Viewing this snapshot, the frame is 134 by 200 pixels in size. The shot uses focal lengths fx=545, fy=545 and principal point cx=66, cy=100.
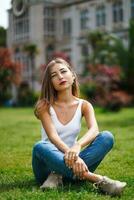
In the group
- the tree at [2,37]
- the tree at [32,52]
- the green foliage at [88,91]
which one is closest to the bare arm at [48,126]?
the green foliage at [88,91]

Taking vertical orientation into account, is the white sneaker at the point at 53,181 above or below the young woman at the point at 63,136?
below

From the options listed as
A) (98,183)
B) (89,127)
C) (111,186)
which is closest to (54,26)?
(89,127)

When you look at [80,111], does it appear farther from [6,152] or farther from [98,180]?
[6,152]

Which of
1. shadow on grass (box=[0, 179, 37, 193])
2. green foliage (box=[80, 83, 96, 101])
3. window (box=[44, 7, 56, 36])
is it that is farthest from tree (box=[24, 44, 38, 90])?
shadow on grass (box=[0, 179, 37, 193])

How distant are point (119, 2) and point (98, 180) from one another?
38.7 m

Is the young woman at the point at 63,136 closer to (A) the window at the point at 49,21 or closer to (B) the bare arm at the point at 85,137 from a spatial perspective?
(B) the bare arm at the point at 85,137

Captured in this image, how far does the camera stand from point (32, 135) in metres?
11.4

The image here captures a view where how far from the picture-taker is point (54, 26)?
4831cm

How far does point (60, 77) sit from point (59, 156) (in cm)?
76

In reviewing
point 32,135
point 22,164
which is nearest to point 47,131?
point 22,164

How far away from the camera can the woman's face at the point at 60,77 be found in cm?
499

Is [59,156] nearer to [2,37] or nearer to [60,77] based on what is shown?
[60,77]

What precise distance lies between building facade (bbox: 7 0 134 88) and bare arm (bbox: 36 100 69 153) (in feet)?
128

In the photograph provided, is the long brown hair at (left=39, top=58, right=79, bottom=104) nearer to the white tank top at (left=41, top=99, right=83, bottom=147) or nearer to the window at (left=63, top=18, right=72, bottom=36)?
the white tank top at (left=41, top=99, right=83, bottom=147)
